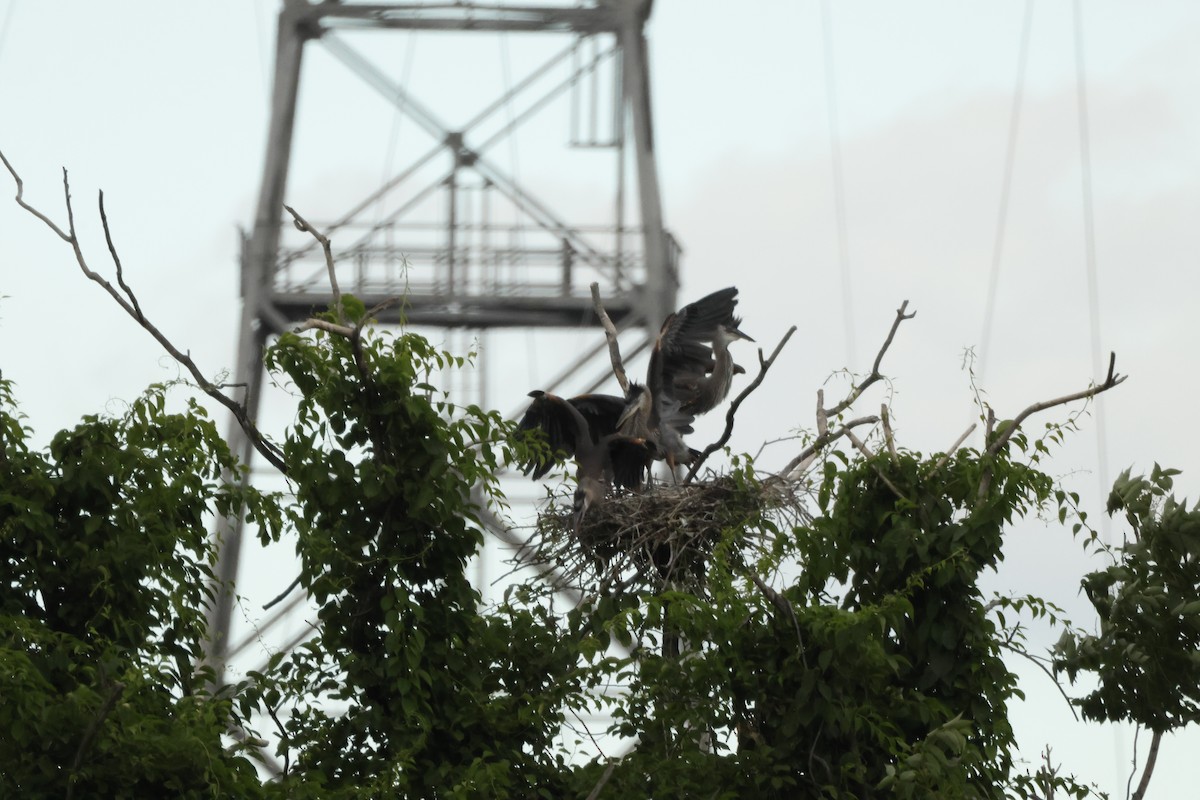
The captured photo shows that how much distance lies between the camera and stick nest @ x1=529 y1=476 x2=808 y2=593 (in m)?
14.6

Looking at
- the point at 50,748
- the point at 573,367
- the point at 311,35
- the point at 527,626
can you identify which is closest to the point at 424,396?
the point at 527,626

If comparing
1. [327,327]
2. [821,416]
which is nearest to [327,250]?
[327,327]

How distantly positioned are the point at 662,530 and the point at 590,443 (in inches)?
44.2

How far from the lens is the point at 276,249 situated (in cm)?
2038

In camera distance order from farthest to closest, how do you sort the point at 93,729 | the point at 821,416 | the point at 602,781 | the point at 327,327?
the point at 821,416 → the point at 327,327 → the point at 602,781 → the point at 93,729

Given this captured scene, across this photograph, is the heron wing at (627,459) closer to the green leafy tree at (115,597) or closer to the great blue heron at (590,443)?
the great blue heron at (590,443)

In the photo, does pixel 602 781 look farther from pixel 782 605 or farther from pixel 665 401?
pixel 665 401

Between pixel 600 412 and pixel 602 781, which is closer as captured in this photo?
pixel 602 781

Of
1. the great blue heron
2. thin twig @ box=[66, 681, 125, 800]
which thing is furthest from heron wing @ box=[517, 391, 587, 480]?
thin twig @ box=[66, 681, 125, 800]

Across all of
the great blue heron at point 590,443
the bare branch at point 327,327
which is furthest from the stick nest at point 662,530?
the bare branch at point 327,327

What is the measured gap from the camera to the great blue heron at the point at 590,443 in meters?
15.2

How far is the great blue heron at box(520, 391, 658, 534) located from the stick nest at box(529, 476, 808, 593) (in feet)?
0.63

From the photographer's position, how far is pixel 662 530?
14570 millimetres

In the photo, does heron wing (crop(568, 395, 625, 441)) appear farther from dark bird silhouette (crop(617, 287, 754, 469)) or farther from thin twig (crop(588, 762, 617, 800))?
thin twig (crop(588, 762, 617, 800))
